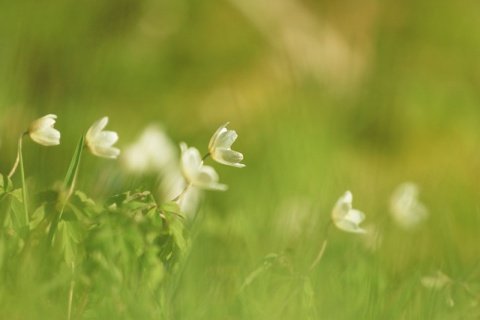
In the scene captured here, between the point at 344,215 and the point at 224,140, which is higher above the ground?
the point at 224,140

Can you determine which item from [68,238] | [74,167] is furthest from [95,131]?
[68,238]

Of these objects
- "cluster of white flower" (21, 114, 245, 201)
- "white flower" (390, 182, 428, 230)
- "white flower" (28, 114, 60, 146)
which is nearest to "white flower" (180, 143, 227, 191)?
"cluster of white flower" (21, 114, 245, 201)

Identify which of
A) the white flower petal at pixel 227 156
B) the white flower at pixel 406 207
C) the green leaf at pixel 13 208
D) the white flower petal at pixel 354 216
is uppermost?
the white flower petal at pixel 227 156

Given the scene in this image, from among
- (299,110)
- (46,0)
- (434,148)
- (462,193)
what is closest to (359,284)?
(462,193)

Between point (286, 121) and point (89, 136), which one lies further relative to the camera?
point (286, 121)

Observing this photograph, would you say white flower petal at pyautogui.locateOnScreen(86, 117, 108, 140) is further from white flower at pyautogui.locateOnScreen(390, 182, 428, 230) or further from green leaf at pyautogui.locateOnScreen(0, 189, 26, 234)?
white flower at pyautogui.locateOnScreen(390, 182, 428, 230)

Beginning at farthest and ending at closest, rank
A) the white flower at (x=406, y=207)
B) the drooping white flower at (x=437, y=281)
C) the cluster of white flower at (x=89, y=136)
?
the white flower at (x=406, y=207) → the drooping white flower at (x=437, y=281) → the cluster of white flower at (x=89, y=136)

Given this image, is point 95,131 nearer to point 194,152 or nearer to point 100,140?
point 100,140

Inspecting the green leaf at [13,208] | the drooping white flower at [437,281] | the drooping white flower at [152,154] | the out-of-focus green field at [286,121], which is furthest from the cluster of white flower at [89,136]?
the drooping white flower at [152,154]

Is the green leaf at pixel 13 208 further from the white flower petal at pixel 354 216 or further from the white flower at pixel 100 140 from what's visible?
the white flower petal at pixel 354 216

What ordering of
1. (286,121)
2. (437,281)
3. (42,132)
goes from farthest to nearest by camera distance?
(286,121), (437,281), (42,132)
